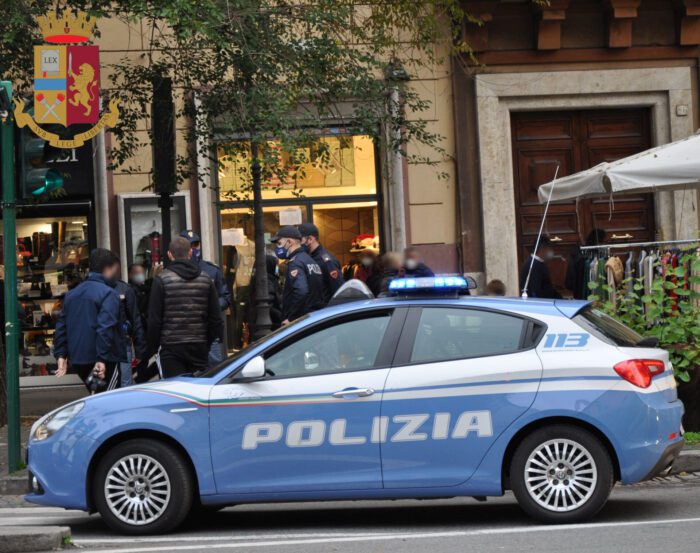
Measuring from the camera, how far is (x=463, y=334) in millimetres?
7844

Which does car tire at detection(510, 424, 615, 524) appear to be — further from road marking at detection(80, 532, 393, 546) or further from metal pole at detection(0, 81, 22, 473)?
metal pole at detection(0, 81, 22, 473)

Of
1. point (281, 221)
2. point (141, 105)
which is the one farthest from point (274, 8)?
point (281, 221)

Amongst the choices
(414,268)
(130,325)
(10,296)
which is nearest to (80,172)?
(130,325)

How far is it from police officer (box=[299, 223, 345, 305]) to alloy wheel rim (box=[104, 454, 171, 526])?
524cm

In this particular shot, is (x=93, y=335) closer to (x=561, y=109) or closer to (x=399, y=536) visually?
(x=399, y=536)

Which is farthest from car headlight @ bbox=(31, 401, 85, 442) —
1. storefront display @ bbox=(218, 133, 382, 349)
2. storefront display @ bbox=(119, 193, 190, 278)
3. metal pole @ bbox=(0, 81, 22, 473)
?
storefront display @ bbox=(218, 133, 382, 349)

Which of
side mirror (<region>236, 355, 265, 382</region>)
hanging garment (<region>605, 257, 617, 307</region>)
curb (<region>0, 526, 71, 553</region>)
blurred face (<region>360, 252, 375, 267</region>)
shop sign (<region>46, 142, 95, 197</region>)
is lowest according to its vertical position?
curb (<region>0, 526, 71, 553</region>)

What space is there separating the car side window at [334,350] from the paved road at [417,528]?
1034 millimetres

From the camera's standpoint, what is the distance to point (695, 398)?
11.2 metres

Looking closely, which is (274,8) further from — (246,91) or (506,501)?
(506,501)

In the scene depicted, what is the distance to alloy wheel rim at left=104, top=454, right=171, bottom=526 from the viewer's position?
25.7 ft

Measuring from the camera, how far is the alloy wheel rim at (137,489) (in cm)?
783

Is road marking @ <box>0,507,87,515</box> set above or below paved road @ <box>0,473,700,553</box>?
below

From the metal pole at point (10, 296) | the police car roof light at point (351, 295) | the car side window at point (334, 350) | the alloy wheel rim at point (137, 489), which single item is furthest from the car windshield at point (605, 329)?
the metal pole at point (10, 296)
